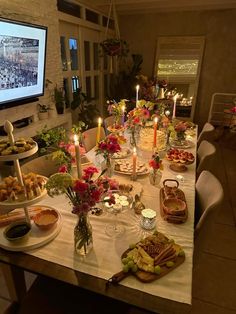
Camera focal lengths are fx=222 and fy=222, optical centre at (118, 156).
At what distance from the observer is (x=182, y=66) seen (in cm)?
478

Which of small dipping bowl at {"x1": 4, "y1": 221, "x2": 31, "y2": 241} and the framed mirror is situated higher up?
the framed mirror

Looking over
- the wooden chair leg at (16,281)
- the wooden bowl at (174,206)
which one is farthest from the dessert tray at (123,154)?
the wooden chair leg at (16,281)

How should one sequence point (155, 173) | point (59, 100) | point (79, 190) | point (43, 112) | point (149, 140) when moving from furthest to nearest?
point (59, 100) → point (43, 112) → point (149, 140) → point (155, 173) → point (79, 190)

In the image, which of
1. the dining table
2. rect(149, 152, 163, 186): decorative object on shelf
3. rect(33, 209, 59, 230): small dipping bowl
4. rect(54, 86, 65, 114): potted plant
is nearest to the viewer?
the dining table

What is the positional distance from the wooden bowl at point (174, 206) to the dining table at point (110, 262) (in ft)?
0.18

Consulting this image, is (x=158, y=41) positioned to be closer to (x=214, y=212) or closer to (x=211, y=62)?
(x=211, y=62)

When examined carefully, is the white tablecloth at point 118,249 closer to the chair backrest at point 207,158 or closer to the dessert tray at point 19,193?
the dessert tray at point 19,193

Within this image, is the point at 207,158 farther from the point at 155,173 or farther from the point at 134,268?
the point at 134,268

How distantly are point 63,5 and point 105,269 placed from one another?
12.0 feet

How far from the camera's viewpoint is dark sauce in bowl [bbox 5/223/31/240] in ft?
3.20

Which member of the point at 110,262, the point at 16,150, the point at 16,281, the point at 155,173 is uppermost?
the point at 16,150

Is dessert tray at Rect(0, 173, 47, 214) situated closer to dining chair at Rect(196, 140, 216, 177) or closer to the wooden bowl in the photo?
the wooden bowl

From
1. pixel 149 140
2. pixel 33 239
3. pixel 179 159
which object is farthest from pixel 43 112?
pixel 33 239

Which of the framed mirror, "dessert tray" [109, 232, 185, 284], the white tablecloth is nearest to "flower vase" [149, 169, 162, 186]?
the white tablecloth
